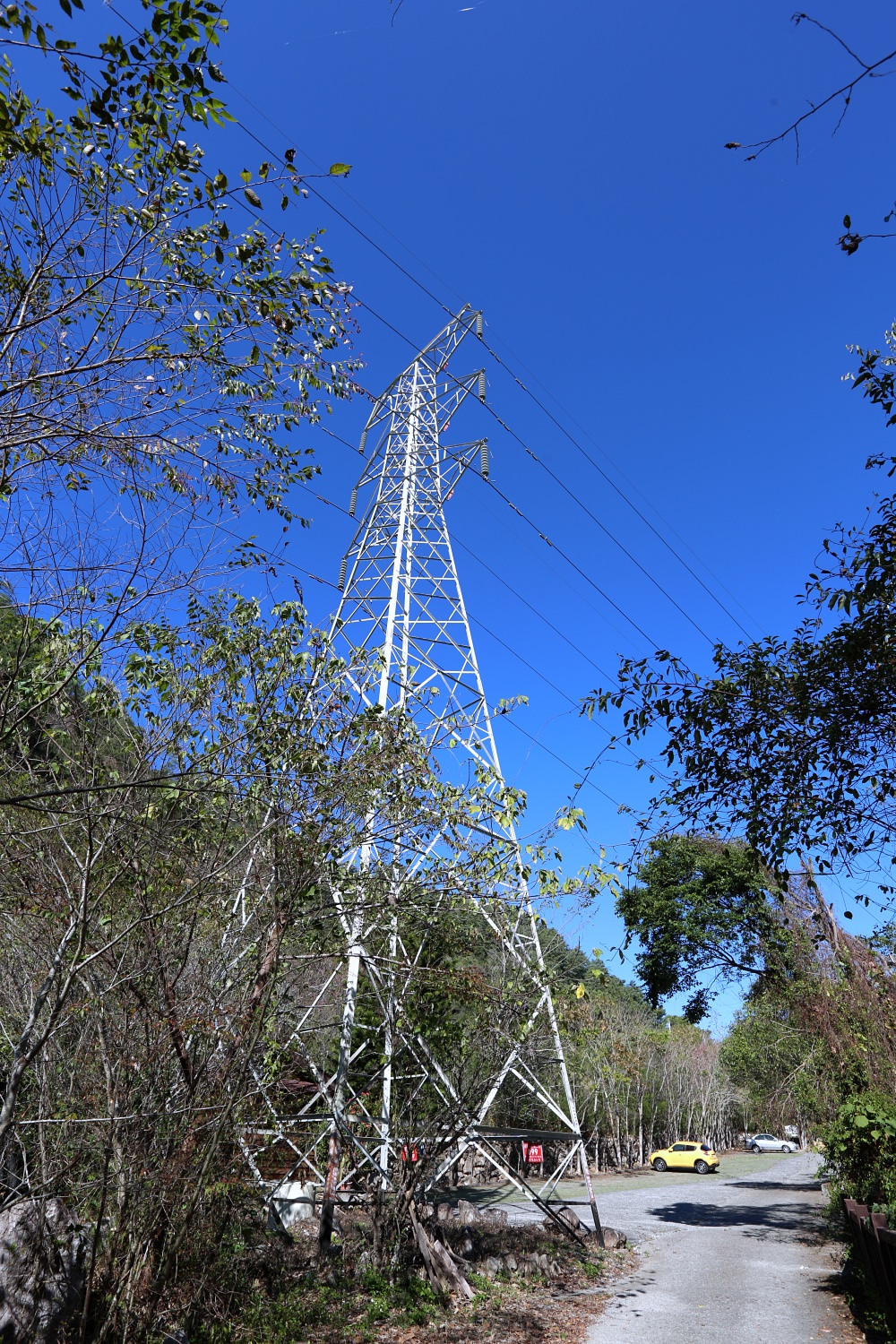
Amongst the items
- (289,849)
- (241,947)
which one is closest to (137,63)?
(289,849)

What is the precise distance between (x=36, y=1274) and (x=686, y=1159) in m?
34.1

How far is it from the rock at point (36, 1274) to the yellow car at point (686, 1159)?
107ft

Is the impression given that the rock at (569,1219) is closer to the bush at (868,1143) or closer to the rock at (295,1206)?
the rock at (295,1206)

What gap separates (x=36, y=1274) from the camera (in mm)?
4664

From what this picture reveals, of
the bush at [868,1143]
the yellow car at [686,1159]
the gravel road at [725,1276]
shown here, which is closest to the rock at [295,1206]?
the gravel road at [725,1276]

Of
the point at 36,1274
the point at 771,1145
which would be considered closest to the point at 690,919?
the point at 36,1274

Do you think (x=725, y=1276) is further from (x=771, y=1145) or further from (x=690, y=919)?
(x=771, y=1145)

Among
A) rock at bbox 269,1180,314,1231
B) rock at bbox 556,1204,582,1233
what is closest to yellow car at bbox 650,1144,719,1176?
rock at bbox 556,1204,582,1233

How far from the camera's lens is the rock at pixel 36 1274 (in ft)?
14.9

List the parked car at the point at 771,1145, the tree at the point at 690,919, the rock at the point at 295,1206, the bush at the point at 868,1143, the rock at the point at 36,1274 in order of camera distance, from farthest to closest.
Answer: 1. the parked car at the point at 771,1145
2. the tree at the point at 690,919
3. the rock at the point at 295,1206
4. the bush at the point at 868,1143
5. the rock at the point at 36,1274

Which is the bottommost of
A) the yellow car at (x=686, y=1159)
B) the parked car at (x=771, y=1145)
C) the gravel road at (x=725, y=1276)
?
the parked car at (x=771, y=1145)

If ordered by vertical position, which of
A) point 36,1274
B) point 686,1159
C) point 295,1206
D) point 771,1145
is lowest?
point 771,1145

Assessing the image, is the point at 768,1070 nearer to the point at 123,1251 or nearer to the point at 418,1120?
the point at 418,1120

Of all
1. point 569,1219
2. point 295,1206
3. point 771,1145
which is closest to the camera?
point 295,1206
